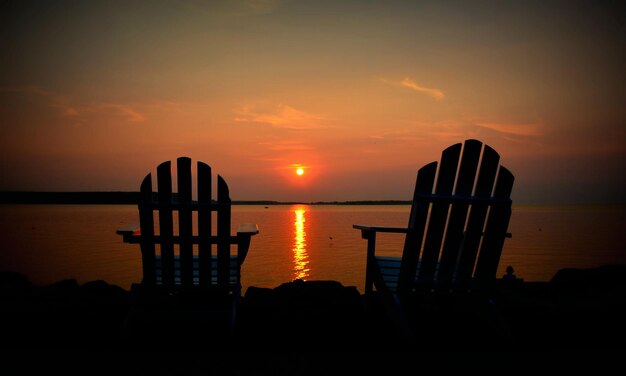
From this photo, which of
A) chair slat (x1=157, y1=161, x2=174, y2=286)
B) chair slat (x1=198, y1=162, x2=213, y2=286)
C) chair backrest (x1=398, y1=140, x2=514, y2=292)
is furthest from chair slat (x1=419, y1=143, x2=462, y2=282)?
chair slat (x1=157, y1=161, x2=174, y2=286)

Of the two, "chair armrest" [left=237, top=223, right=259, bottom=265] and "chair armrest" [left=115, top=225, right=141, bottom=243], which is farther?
"chair armrest" [left=237, top=223, right=259, bottom=265]

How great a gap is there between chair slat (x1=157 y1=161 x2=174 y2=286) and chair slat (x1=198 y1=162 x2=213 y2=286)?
26 centimetres

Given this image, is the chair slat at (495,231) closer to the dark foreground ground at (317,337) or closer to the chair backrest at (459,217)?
the chair backrest at (459,217)

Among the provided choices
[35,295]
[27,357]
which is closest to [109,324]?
[27,357]

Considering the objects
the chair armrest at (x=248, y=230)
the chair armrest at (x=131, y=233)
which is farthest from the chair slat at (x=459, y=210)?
the chair armrest at (x=131, y=233)

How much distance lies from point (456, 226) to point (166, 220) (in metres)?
2.62

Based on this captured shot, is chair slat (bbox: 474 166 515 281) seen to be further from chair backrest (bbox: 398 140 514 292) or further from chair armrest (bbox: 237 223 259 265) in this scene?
chair armrest (bbox: 237 223 259 265)

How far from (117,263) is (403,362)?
1835 cm

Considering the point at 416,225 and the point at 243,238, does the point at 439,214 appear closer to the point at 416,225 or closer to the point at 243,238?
the point at 416,225

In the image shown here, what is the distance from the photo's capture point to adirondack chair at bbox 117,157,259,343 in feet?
11.8

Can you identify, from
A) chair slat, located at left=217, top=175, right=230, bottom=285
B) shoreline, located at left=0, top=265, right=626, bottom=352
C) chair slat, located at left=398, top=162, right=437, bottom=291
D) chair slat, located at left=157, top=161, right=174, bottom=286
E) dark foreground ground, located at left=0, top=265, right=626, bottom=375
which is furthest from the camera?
chair slat, located at left=217, top=175, right=230, bottom=285

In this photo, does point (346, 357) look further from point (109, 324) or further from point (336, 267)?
point (336, 267)

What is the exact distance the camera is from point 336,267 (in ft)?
62.8

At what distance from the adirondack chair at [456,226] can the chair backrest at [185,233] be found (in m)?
1.59
